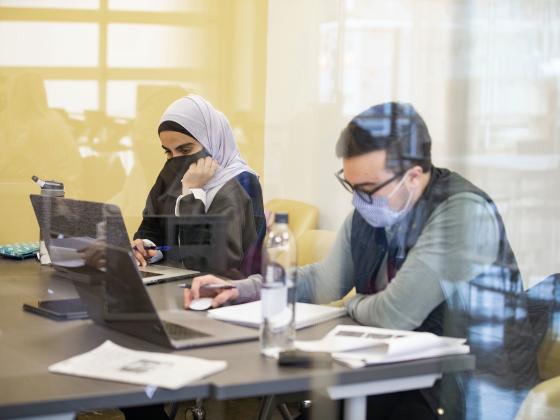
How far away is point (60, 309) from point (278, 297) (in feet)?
1.99

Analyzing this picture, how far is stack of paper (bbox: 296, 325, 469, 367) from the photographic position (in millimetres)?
1648

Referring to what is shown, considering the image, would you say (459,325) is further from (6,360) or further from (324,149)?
(6,360)

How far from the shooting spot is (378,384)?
1646 millimetres

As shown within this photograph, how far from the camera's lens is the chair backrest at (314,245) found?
96.8 inches

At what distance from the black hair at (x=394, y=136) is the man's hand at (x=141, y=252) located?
0.93 m

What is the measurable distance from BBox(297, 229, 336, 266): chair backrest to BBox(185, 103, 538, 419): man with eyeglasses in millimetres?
194

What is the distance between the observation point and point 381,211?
2.15 meters

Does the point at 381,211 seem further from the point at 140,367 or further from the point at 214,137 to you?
the point at 214,137

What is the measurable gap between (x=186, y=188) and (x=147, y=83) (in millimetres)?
770

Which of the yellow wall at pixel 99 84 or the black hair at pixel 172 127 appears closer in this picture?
the black hair at pixel 172 127

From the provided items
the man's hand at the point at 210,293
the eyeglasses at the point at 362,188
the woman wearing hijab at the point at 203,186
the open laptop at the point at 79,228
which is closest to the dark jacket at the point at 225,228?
the woman wearing hijab at the point at 203,186

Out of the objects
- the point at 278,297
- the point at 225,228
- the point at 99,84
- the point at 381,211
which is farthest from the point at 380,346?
the point at 99,84

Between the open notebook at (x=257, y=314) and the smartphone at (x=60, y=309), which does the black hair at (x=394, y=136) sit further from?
the smartphone at (x=60, y=309)

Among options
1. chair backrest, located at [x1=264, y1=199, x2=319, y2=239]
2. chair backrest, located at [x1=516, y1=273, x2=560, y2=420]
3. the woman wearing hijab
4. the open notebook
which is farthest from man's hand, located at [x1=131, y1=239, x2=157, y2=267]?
chair backrest, located at [x1=516, y1=273, x2=560, y2=420]
